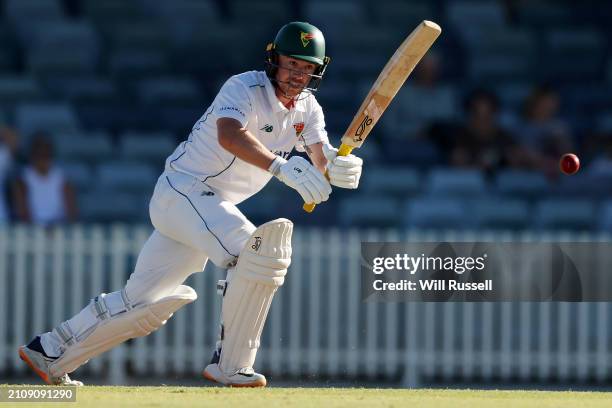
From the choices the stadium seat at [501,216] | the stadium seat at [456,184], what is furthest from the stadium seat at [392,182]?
the stadium seat at [501,216]

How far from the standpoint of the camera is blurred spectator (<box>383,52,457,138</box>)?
11305mm

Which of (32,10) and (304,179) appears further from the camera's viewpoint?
(32,10)

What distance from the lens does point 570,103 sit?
11.8m

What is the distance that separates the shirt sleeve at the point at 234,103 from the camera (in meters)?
6.07

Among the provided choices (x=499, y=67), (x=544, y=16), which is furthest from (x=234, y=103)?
(x=544, y=16)

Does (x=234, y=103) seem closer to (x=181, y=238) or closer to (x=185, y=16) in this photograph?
(x=181, y=238)

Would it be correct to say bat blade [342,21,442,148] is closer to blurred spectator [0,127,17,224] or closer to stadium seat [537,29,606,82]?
blurred spectator [0,127,17,224]

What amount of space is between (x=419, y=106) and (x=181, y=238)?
17.8 ft

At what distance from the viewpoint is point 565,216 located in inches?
400

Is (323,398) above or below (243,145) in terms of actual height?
below

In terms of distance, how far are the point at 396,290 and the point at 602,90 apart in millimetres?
4185

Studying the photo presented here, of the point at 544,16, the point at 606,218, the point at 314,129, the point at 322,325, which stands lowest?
the point at 322,325

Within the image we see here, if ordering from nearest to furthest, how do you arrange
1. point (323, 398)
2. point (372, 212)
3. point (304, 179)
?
1. point (323, 398)
2. point (304, 179)
3. point (372, 212)

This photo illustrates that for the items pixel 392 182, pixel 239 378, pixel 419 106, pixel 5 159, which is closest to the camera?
pixel 239 378
